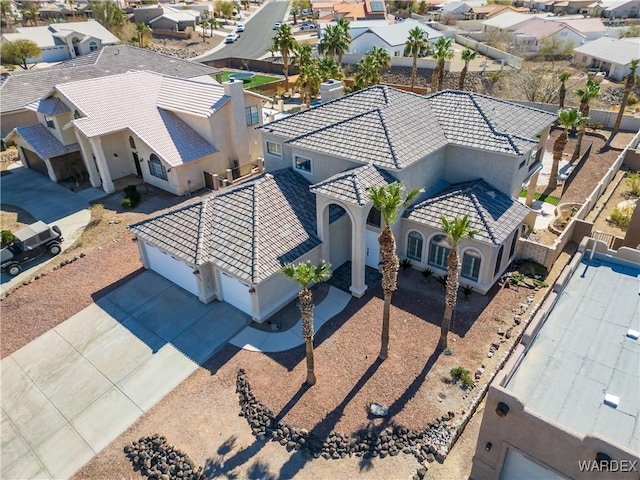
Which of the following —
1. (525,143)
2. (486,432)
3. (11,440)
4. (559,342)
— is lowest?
(11,440)

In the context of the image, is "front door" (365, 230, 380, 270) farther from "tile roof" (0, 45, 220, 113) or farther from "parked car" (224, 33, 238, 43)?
"parked car" (224, 33, 238, 43)

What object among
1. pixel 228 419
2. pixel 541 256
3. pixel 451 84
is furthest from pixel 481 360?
pixel 451 84

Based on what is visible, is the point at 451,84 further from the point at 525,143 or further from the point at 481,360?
the point at 481,360

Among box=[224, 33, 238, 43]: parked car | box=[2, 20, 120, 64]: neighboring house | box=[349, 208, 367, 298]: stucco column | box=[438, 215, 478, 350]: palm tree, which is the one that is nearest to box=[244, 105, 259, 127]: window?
box=[349, 208, 367, 298]: stucco column

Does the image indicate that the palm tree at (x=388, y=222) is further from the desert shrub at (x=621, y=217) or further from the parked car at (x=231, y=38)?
the parked car at (x=231, y=38)

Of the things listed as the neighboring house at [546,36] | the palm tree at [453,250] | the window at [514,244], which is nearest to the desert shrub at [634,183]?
the window at [514,244]
